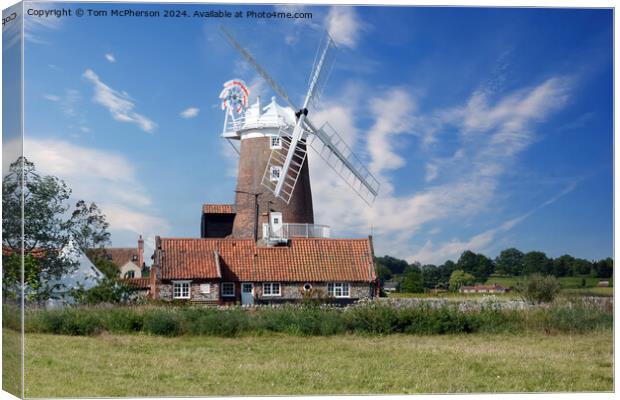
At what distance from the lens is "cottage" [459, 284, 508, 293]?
13.7 m

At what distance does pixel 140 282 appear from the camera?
14578 mm

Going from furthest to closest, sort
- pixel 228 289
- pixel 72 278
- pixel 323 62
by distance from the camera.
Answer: pixel 228 289 < pixel 323 62 < pixel 72 278

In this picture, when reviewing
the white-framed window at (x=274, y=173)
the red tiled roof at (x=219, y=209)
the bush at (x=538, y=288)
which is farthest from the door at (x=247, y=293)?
the bush at (x=538, y=288)

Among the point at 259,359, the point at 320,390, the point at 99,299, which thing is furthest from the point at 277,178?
the point at 320,390

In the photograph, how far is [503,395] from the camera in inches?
367

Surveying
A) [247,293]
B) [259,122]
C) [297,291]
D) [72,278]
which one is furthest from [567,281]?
[259,122]

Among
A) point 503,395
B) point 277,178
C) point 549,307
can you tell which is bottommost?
point 503,395

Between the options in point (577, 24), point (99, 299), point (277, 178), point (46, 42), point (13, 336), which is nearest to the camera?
point (13, 336)

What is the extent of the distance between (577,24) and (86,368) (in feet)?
25.9

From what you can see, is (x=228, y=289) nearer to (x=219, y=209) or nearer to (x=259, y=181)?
(x=219, y=209)

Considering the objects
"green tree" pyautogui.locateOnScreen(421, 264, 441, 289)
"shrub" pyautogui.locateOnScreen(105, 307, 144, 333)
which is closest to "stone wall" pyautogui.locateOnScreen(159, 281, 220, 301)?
"shrub" pyautogui.locateOnScreen(105, 307, 144, 333)

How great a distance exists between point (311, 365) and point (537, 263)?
172 inches

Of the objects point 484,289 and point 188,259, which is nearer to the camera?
point 484,289

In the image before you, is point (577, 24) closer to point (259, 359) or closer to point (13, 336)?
point (259, 359)
